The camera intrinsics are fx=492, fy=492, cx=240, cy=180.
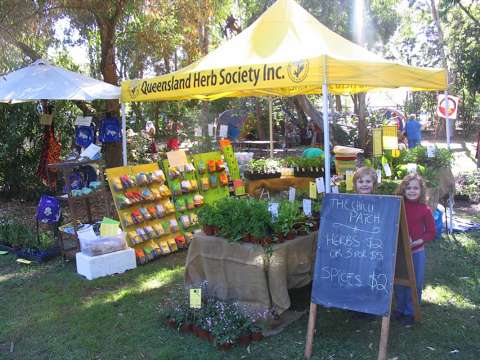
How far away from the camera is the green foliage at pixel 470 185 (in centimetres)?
909

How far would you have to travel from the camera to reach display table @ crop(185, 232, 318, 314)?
3949mm

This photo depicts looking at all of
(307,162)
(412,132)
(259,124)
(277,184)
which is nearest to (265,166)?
(277,184)

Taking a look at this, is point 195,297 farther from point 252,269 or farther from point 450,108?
point 450,108

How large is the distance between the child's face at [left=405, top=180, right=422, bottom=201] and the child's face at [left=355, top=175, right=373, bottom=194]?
0.97 ft

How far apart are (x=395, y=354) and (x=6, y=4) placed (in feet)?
22.3

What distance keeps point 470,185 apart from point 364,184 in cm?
633

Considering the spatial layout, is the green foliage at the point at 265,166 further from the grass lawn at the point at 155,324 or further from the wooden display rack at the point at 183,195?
the grass lawn at the point at 155,324

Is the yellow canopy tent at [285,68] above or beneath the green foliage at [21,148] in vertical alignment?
above

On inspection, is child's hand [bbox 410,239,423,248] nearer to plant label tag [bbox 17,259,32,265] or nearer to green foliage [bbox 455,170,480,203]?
plant label tag [bbox 17,259,32,265]

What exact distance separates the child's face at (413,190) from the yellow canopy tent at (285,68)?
81 cm

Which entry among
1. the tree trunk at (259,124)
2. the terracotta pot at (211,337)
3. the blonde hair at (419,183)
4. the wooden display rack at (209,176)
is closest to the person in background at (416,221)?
the blonde hair at (419,183)

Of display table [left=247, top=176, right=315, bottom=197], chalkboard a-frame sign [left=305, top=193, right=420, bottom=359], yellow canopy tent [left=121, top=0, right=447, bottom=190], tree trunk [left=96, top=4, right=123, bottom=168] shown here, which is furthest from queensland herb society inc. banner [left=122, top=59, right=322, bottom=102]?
tree trunk [left=96, top=4, right=123, bottom=168]

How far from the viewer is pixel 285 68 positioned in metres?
4.65

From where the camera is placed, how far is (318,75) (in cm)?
440
